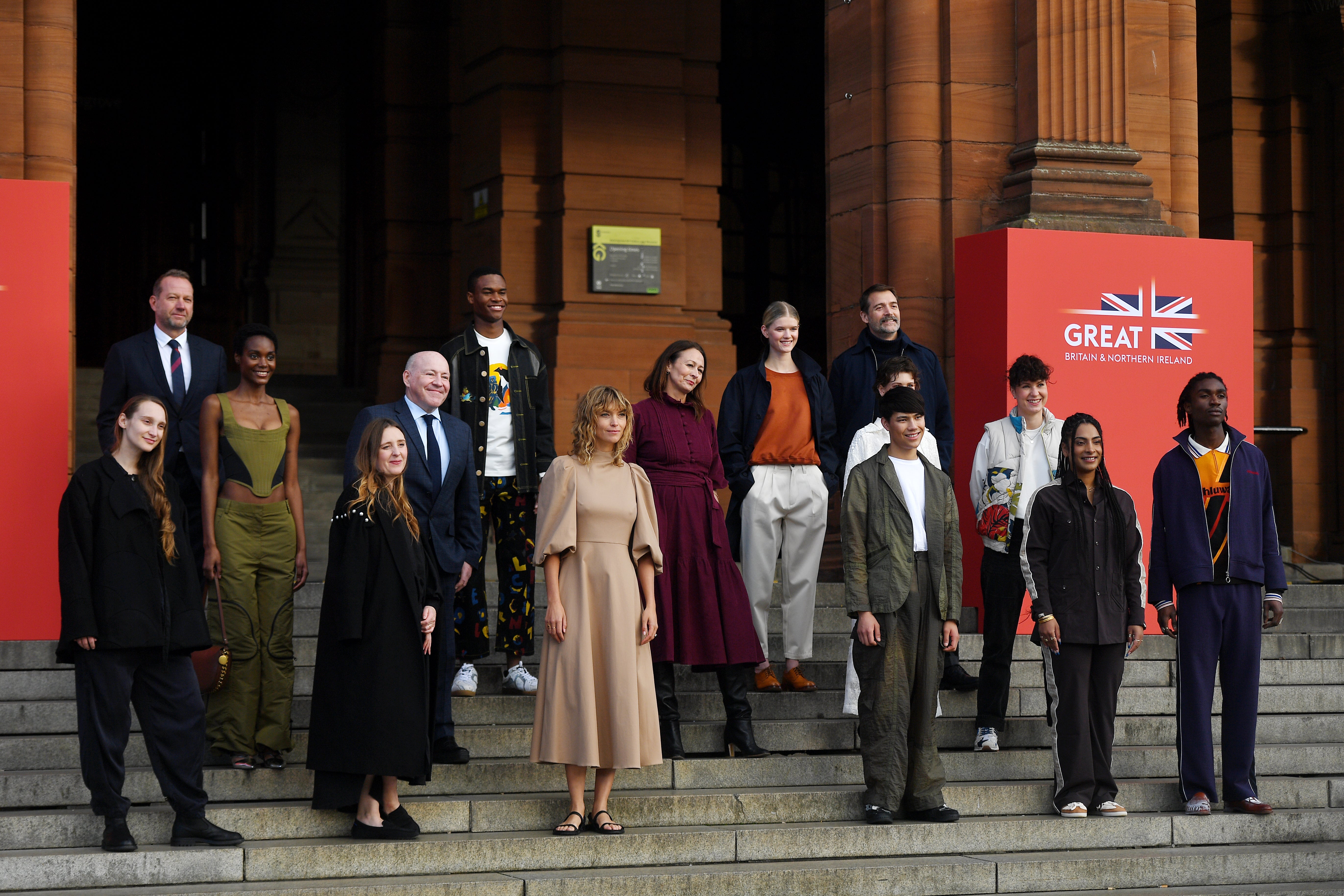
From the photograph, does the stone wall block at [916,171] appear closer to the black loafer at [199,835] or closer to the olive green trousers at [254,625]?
the olive green trousers at [254,625]

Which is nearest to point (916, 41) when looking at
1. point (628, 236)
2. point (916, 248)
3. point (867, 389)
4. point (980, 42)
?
point (980, 42)

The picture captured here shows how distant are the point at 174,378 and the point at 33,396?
123 centimetres

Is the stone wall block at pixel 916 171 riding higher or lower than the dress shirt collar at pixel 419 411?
higher

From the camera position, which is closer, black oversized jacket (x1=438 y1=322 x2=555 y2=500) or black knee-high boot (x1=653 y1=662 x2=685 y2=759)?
black knee-high boot (x1=653 y1=662 x2=685 y2=759)

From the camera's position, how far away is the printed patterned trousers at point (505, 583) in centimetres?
843

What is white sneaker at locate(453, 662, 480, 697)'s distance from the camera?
852 centimetres

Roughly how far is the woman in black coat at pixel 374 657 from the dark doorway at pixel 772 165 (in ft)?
39.6

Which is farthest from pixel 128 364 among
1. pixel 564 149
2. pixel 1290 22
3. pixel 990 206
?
pixel 1290 22

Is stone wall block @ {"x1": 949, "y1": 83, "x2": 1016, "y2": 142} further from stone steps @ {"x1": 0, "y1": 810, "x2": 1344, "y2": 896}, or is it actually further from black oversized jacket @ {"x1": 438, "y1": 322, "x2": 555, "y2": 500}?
stone steps @ {"x1": 0, "y1": 810, "x2": 1344, "y2": 896}

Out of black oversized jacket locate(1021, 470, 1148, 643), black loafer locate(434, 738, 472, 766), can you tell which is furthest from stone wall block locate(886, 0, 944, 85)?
black loafer locate(434, 738, 472, 766)

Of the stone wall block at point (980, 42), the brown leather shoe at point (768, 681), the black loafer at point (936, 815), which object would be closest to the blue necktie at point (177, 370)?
the brown leather shoe at point (768, 681)

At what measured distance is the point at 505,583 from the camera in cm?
862

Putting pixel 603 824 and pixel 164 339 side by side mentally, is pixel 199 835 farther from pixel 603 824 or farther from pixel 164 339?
pixel 164 339

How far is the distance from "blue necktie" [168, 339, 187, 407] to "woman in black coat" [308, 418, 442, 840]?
145 centimetres
